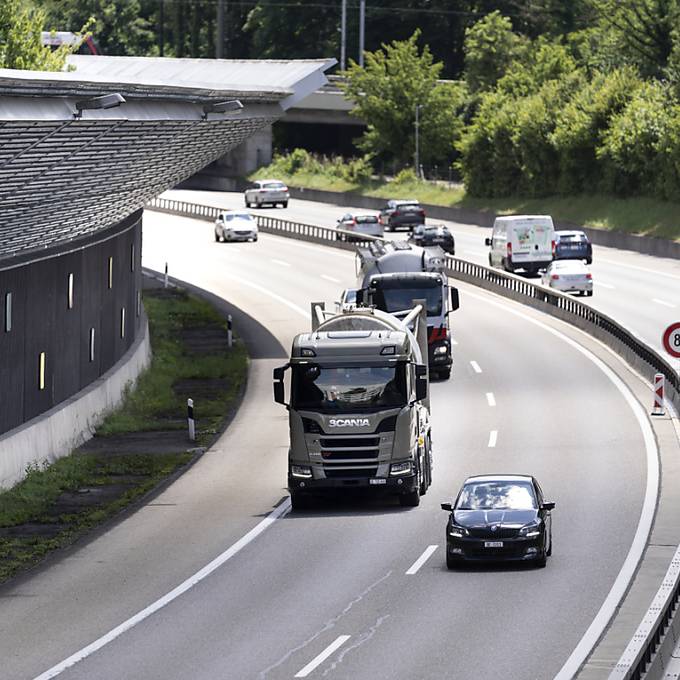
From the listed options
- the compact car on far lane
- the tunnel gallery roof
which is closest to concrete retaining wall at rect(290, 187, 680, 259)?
the compact car on far lane

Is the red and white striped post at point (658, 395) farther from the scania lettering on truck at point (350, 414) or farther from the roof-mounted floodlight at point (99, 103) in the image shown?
the roof-mounted floodlight at point (99, 103)

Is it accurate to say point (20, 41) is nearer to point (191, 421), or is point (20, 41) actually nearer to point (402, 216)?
point (191, 421)

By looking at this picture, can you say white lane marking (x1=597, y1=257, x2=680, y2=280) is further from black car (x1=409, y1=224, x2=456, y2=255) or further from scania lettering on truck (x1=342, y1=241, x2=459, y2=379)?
scania lettering on truck (x1=342, y1=241, x2=459, y2=379)

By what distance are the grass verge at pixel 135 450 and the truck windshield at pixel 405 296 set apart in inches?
215

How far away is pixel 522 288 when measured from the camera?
7050 cm

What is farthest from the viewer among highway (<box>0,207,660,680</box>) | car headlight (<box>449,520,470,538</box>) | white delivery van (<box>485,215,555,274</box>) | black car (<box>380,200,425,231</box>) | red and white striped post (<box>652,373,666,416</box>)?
black car (<box>380,200,425,231</box>)

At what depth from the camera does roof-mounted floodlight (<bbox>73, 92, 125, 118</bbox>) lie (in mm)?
26750

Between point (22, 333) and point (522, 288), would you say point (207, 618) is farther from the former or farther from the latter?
point (522, 288)

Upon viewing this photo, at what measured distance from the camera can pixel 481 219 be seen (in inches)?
4328

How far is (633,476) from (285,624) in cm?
1410

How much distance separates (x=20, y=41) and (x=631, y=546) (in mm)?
32125

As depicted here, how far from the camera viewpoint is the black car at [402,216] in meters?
101

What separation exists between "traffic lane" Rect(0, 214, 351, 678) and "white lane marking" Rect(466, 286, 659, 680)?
7.14 meters

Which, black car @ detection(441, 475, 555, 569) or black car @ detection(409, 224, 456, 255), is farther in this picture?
black car @ detection(409, 224, 456, 255)
